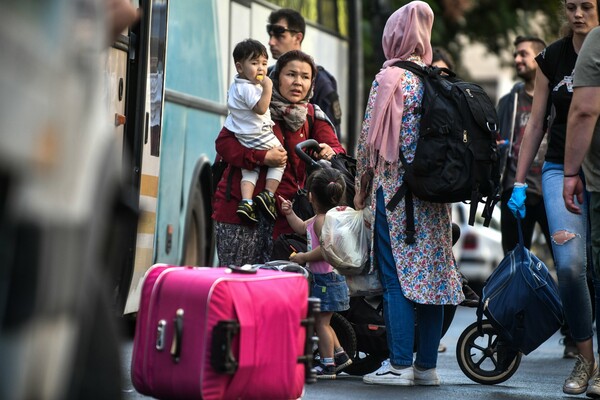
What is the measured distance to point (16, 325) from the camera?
2051mm

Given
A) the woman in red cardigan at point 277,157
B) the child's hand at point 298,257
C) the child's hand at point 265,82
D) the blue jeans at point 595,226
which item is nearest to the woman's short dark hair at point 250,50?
the child's hand at point 265,82

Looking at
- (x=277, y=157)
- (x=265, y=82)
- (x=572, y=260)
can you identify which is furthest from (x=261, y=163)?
(x=572, y=260)

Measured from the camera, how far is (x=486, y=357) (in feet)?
23.4

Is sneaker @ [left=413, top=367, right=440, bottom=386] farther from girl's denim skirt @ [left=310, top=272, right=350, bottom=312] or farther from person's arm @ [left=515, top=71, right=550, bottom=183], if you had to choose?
person's arm @ [left=515, top=71, right=550, bottom=183]

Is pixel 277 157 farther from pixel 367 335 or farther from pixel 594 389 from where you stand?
pixel 594 389

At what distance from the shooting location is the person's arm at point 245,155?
703 cm

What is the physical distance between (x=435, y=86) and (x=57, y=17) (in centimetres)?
469

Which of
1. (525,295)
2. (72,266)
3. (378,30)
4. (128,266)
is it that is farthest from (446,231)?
(378,30)

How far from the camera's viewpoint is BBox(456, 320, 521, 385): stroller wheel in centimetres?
707

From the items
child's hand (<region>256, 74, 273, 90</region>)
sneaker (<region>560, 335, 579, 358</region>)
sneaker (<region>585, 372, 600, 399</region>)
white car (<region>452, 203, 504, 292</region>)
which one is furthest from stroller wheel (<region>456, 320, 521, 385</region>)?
white car (<region>452, 203, 504, 292</region>)

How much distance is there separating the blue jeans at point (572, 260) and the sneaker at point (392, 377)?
2.59 ft

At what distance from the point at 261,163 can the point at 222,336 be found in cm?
255

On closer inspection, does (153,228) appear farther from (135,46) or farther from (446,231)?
(446,231)

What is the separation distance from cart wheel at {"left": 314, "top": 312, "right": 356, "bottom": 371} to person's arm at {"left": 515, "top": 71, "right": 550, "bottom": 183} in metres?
1.08
